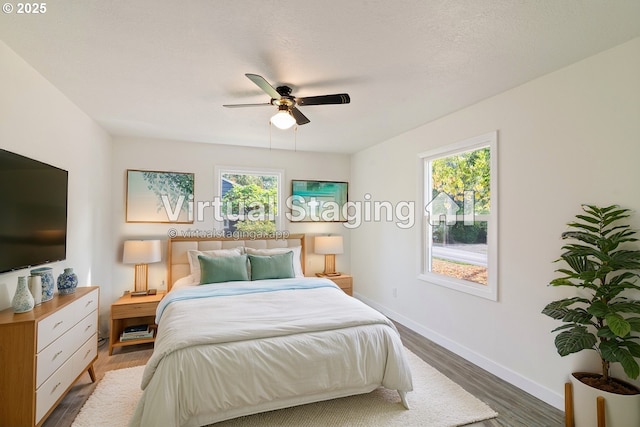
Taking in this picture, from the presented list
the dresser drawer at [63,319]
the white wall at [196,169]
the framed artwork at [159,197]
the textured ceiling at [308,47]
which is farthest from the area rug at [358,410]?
the textured ceiling at [308,47]

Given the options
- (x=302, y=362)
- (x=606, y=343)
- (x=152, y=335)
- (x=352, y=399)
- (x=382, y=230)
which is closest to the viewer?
(x=606, y=343)

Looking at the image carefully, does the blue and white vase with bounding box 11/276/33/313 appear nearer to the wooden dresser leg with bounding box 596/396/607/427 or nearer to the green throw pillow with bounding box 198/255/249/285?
the green throw pillow with bounding box 198/255/249/285

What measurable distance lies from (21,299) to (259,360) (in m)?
1.56

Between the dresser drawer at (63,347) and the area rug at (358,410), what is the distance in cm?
48

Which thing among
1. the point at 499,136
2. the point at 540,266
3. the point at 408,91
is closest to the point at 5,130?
the point at 408,91

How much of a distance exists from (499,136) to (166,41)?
282 cm

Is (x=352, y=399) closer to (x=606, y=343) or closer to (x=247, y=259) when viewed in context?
(x=606, y=343)

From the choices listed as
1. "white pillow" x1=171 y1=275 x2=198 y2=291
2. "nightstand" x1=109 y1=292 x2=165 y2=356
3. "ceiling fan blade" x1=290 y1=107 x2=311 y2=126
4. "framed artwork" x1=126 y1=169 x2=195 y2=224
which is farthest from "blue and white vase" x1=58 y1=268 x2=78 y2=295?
"ceiling fan blade" x1=290 y1=107 x2=311 y2=126

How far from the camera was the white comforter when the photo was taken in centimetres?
187

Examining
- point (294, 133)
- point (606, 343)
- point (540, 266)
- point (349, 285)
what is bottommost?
point (349, 285)

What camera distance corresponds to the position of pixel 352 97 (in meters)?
2.76

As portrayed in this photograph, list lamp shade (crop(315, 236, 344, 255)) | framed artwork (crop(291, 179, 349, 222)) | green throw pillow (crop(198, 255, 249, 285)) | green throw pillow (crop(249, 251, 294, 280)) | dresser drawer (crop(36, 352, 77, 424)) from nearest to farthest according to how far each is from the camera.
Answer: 1. dresser drawer (crop(36, 352, 77, 424))
2. green throw pillow (crop(198, 255, 249, 285))
3. green throw pillow (crop(249, 251, 294, 280))
4. lamp shade (crop(315, 236, 344, 255))
5. framed artwork (crop(291, 179, 349, 222))

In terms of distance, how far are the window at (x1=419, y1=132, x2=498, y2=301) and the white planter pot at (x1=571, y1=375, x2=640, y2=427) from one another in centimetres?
94

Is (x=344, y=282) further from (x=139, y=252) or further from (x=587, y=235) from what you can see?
(x=587, y=235)
